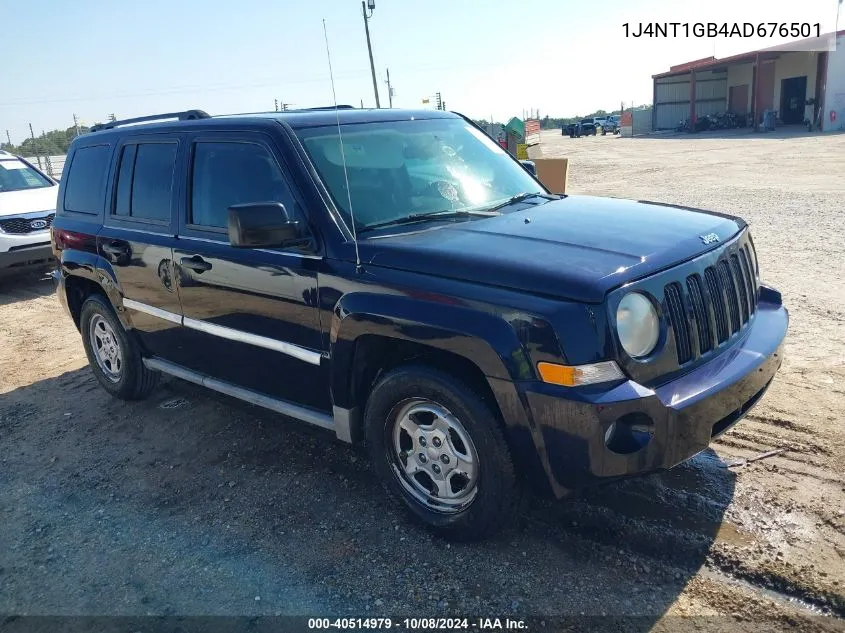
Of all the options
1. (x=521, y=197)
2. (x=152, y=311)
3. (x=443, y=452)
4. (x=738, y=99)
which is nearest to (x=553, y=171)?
(x=521, y=197)

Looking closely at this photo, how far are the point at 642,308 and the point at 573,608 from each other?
1.27 metres

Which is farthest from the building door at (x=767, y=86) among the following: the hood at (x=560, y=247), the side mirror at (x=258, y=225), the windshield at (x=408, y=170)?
the side mirror at (x=258, y=225)

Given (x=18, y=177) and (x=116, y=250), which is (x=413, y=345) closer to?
(x=116, y=250)

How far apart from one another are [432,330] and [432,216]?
94 centimetres

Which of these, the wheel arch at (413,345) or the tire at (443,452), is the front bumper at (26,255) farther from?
the tire at (443,452)

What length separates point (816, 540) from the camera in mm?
3137

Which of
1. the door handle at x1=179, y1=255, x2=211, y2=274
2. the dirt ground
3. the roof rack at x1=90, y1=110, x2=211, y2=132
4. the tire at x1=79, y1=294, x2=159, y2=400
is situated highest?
the roof rack at x1=90, y1=110, x2=211, y2=132

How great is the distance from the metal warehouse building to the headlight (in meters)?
38.9

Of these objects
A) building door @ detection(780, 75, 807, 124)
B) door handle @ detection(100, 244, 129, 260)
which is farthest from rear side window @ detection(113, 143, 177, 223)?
building door @ detection(780, 75, 807, 124)

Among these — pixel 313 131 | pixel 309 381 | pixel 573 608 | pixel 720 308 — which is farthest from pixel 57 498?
pixel 720 308

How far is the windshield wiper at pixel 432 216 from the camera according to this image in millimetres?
3610

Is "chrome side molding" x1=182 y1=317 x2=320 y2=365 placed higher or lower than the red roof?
lower

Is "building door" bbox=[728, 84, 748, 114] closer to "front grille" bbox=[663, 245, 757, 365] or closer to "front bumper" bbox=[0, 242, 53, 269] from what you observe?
"front bumper" bbox=[0, 242, 53, 269]

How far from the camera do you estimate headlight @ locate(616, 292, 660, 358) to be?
2.80m
